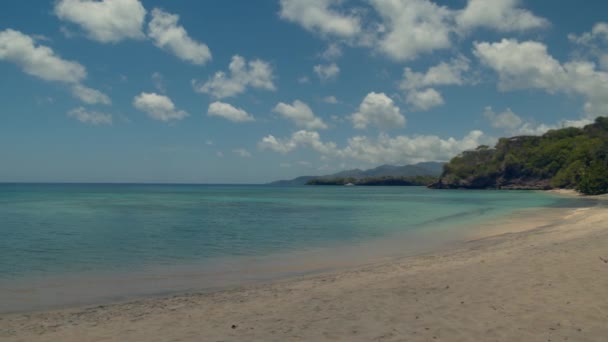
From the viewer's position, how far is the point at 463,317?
7637 millimetres

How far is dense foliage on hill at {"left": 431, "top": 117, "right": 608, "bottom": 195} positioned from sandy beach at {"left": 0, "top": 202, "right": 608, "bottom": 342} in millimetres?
122287

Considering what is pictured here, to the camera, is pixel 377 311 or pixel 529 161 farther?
pixel 529 161

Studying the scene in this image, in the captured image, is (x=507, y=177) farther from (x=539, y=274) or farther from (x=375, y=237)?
(x=539, y=274)

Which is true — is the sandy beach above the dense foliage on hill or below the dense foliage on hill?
below

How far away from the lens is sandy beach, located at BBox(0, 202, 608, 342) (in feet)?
23.1

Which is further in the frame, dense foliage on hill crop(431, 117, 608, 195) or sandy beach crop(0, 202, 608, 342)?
dense foliage on hill crop(431, 117, 608, 195)

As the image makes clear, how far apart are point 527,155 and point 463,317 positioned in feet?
578

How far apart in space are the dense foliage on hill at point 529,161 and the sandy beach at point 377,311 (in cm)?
12229

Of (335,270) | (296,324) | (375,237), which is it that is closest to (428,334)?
(296,324)

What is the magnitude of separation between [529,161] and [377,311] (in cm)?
16973

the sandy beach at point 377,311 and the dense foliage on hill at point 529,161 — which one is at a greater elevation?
the dense foliage on hill at point 529,161

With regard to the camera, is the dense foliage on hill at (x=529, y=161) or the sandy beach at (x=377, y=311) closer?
the sandy beach at (x=377, y=311)

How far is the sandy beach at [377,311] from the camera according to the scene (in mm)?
7035

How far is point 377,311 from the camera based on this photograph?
8.28 meters
